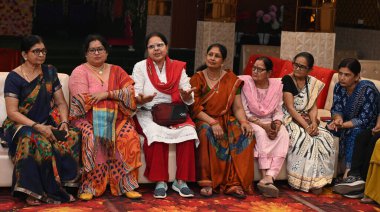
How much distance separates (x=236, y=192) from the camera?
5363 millimetres

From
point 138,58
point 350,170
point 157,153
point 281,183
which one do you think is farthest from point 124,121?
point 138,58

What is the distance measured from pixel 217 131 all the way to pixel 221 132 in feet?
0.11

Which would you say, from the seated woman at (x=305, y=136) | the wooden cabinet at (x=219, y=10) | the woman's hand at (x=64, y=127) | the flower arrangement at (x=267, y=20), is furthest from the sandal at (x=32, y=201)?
the flower arrangement at (x=267, y=20)

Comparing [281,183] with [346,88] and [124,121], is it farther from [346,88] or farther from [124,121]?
[124,121]

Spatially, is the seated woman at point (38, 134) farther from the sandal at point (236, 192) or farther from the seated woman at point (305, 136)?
the seated woman at point (305, 136)

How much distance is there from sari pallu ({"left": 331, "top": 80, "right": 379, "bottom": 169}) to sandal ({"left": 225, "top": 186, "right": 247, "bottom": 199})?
1.02 metres

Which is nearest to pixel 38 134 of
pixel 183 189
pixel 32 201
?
pixel 32 201

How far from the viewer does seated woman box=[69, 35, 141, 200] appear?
5.12m

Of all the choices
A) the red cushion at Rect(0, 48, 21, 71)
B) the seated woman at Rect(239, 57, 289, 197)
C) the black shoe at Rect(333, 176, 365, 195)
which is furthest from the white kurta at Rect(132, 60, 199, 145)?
the red cushion at Rect(0, 48, 21, 71)

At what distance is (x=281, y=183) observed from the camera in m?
5.90

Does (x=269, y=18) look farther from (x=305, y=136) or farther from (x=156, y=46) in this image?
(x=156, y=46)

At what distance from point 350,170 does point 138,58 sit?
911 centimetres

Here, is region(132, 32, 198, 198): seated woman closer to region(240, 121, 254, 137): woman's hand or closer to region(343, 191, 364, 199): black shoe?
region(240, 121, 254, 137): woman's hand

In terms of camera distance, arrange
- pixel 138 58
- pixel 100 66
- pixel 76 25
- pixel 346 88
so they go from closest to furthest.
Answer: pixel 100 66 < pixel 346 88 < pixel 138 58 < pixel 76 25
